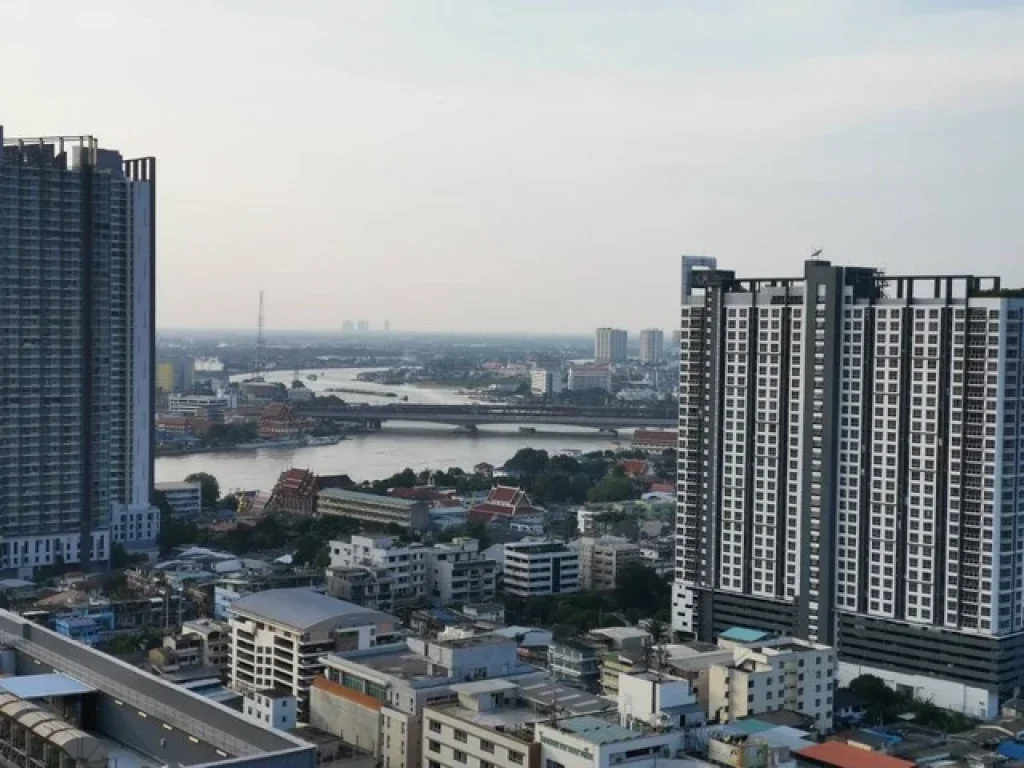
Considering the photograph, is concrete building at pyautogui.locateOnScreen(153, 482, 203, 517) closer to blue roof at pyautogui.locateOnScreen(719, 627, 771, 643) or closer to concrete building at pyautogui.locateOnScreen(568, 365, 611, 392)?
blue roof at pyautogui.locateOnScreen(719, 627, 771, 643)

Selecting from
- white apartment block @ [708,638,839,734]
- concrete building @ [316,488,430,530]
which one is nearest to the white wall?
white apartment block @ [708,638,839,734]

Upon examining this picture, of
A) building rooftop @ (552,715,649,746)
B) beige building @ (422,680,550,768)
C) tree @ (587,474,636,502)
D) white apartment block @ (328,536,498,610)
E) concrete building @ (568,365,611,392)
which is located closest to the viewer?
building rooftop @ (552,715,649,746)

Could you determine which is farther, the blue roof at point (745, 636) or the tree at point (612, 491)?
the tree at point (612, 491)

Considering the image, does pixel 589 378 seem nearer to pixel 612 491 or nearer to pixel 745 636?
pixel 612 491

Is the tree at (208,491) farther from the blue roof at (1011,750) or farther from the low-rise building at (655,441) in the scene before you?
the blue roof at (1011,750)

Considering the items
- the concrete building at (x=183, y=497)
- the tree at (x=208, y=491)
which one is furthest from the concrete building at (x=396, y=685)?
the tree at (x=208, y=491)

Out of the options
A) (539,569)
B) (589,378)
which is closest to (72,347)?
(539,569)
